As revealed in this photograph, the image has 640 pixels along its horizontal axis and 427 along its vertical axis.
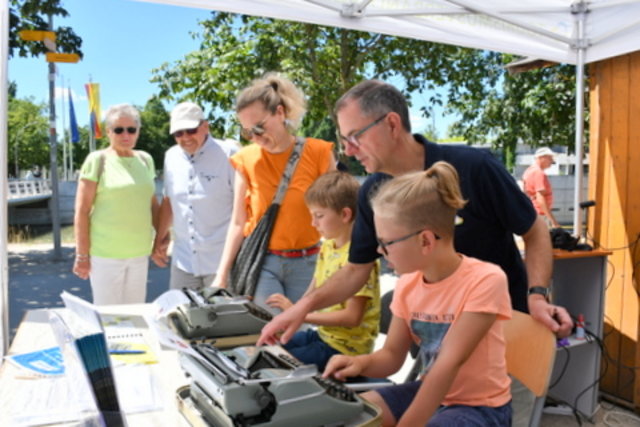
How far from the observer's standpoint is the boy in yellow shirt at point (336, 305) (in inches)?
83.8

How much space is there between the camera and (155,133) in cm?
5684

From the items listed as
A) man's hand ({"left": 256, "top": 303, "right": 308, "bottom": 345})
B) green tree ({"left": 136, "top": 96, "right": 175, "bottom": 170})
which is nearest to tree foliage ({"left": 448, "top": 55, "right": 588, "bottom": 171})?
man's hand ({"left": 256, "top": 303, "right": 308, "bottom": 345})

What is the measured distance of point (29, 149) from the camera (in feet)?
181

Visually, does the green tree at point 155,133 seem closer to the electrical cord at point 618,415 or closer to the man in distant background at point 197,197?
the man in distant background at point 197,197

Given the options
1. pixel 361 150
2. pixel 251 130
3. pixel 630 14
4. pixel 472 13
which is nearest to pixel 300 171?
pixel 251 130

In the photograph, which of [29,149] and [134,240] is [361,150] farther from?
[29,149]

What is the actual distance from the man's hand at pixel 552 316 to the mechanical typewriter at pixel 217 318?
2.59 feet

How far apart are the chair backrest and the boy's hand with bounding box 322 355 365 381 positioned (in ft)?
1.51

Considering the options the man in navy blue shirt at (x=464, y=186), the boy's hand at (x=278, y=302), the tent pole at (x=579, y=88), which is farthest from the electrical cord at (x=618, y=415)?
the boy's hand at (x=278, y=302)

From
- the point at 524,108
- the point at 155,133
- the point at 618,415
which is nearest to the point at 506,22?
the point at 618,415

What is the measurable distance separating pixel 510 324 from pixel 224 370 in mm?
931

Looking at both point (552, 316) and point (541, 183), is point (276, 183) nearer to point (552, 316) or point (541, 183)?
point (552, 316)

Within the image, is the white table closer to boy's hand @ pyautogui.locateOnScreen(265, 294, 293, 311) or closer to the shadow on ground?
boy's hand @ pyautogui.locateOnScreen(265, 294, 293, 311)

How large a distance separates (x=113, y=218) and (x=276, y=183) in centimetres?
114
